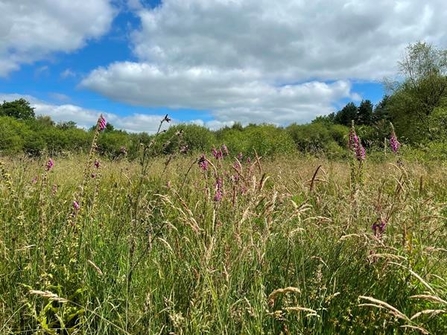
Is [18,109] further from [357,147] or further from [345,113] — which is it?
[357,147]

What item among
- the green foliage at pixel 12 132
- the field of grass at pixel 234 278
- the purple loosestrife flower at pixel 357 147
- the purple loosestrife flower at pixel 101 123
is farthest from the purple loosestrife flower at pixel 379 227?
the green foliage at pixel 12 132

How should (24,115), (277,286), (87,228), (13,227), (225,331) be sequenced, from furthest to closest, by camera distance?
(24,115) < (13,227) < (87,228) < (277,286) < (225,331)

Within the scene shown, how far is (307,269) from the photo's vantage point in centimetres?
209

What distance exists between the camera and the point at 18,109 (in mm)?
70000

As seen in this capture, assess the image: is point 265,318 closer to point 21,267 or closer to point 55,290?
point 55,290

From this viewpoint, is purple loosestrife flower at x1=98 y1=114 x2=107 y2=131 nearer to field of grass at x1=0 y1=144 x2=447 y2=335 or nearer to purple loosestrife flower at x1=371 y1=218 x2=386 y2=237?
field of grass at x1=0 y1=144 x2=447 y2=335

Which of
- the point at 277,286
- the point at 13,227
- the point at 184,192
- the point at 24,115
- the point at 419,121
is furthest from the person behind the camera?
the point at 24,115

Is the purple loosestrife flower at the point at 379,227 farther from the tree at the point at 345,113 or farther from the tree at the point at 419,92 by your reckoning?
the tree at the point at 345,113

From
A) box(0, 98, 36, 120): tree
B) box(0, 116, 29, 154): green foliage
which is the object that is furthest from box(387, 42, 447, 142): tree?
box(0, 98, 36, 120): tree

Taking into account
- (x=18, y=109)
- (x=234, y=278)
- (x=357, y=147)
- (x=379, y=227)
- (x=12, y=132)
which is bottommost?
(x=234, y=278)

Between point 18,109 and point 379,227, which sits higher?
point 18,109

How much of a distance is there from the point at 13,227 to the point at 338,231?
2126 mm

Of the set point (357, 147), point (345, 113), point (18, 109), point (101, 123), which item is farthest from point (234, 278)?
point (345, 113)

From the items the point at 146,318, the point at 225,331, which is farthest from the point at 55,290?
the point at 225,331
